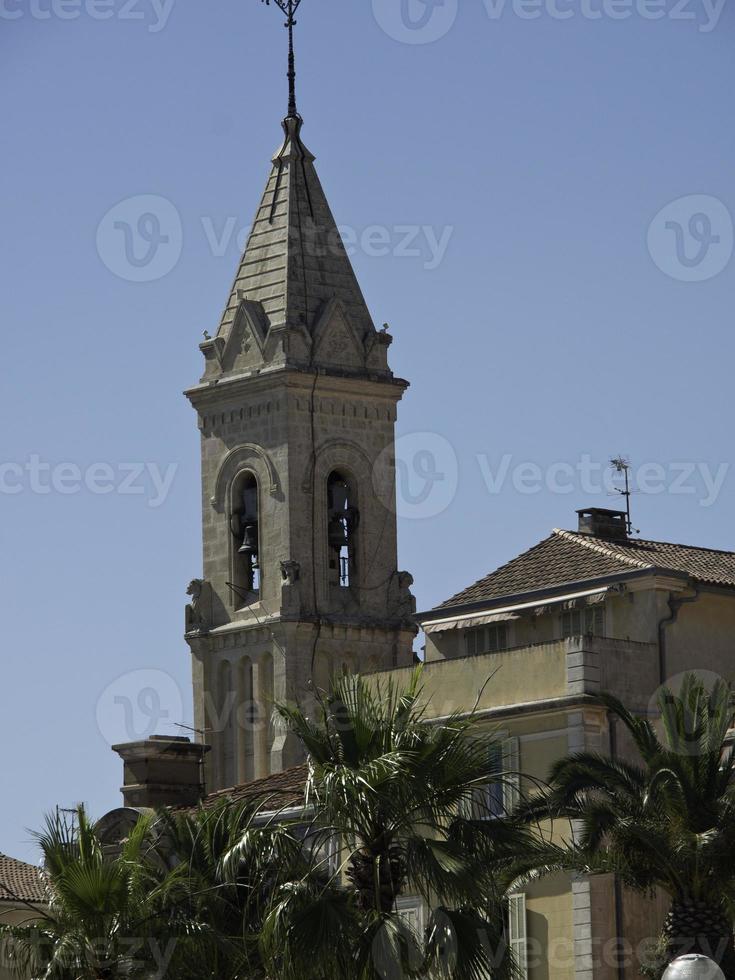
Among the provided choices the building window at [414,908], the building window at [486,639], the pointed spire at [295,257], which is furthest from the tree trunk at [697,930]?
the pointed spire at [295,257]

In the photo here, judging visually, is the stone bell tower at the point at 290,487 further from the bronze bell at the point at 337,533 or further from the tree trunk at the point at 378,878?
the tree trunk at the point at 378,878

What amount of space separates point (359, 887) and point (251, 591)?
50.1 metres

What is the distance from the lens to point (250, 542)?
9106cm

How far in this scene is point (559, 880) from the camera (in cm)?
5388

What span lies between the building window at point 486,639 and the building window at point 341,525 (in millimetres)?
27205

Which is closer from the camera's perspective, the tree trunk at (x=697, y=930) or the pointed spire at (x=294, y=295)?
the tree trunk at (x=697, y=930)

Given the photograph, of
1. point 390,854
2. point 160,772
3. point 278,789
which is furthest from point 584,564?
point 390,854

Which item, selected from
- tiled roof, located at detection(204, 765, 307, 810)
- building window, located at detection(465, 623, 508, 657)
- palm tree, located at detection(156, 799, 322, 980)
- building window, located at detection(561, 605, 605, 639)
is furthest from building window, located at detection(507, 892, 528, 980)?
palm tree, located at detection(156, 799, 322, 980)

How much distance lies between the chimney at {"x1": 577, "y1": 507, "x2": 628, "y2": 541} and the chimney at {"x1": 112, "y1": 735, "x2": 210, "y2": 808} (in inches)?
422

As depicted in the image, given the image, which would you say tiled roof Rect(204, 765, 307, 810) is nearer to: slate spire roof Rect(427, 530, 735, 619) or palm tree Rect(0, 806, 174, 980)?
slate spire roof Rect(427, 530, 735, 619)

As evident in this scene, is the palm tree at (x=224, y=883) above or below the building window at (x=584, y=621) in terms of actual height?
below

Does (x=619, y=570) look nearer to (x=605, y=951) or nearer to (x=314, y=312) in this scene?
(x=605, y=951)

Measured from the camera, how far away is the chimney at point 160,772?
6919 centimetres

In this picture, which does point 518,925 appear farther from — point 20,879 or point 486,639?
point 20,879
